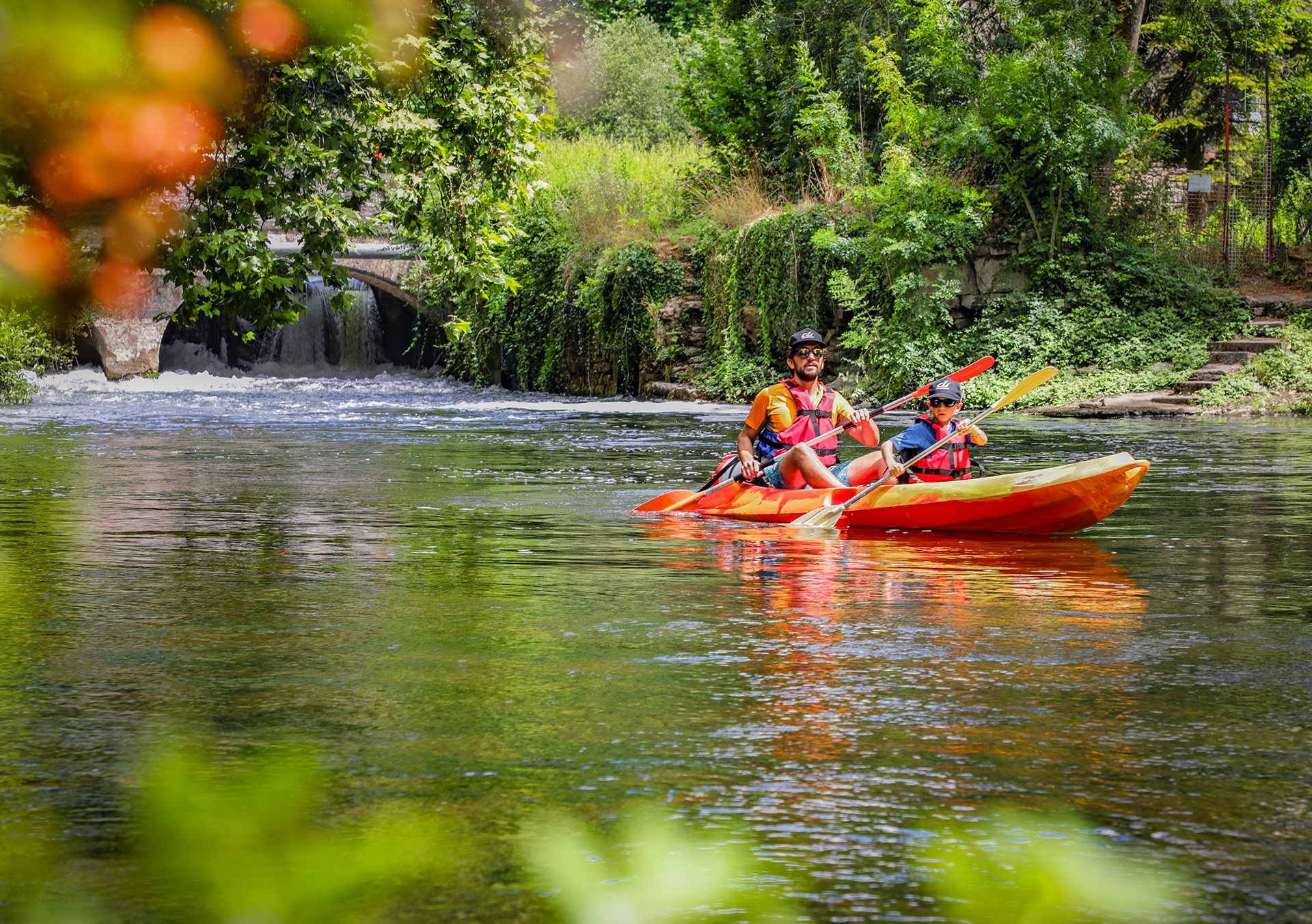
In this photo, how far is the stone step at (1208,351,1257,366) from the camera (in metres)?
22.7

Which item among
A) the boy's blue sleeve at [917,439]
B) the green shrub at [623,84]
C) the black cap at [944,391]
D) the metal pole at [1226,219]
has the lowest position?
the boy's blue sleeve at [917,439]

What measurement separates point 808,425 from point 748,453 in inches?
17.7

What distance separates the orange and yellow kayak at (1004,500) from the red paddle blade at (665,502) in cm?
93

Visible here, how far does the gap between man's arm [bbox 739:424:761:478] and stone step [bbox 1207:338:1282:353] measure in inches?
533

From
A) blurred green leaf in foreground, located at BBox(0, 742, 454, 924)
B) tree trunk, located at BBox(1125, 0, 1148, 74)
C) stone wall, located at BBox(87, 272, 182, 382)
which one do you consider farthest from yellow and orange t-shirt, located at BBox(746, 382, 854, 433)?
stone wall, located at BBox(87, 272, 182, 382)

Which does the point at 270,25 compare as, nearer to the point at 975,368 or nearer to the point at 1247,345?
the point at 975,368

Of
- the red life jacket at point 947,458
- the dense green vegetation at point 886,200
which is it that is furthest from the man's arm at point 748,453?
the dense green vegetation at point 886,200

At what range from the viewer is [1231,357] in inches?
901

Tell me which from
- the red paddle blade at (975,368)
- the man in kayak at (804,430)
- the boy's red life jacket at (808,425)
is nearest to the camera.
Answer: the man in kayak at (804,430)

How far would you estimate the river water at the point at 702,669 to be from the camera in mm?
3857

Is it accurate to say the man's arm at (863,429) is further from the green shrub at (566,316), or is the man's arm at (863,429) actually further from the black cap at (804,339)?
the green shrub at (566,316)

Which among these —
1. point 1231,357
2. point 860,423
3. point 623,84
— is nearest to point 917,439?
point 860,423

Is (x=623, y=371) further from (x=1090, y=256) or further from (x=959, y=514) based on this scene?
(x=959, y=514)

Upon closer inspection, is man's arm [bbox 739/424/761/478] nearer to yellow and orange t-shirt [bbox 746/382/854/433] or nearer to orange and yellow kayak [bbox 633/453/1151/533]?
yellow and orange t-shirt [bbox 746/382/854/433]
